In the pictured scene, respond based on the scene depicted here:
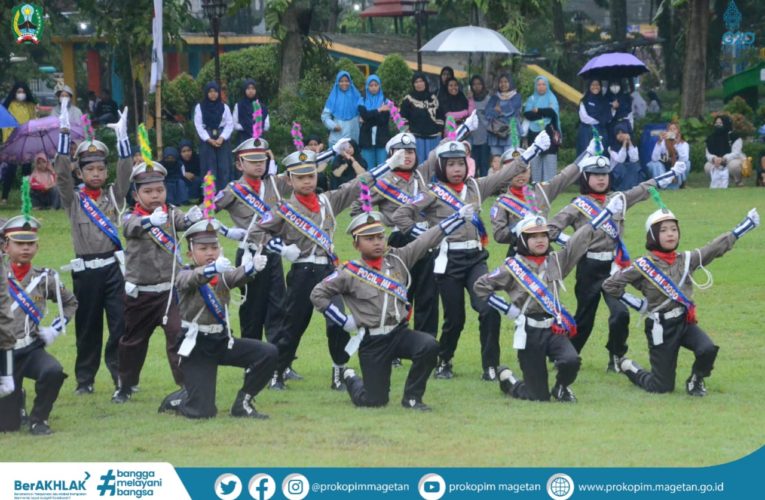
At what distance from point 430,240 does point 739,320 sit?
5537 millimetres

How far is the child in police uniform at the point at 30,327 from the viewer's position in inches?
497

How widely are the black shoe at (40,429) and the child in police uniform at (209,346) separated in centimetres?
114

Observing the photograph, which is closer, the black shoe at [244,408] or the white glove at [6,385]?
the white glove at [6,385]

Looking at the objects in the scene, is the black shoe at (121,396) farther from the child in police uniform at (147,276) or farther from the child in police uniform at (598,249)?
the child in police uniform at (598,249)

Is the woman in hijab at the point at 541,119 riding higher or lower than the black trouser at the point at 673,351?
higher

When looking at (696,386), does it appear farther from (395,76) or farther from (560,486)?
(395,76)

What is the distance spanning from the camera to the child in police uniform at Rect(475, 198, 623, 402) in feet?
44.9

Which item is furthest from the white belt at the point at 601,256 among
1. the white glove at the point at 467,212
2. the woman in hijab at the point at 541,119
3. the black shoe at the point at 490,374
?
the woman in hijab at the point at 541,119

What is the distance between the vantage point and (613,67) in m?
28.0

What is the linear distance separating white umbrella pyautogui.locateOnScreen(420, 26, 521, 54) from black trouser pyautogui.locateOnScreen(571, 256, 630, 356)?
12.9 m

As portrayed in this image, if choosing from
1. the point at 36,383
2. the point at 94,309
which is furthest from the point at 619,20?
the point at 36,383

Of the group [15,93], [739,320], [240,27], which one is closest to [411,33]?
[240,27]

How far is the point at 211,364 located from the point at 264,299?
2.13 meters

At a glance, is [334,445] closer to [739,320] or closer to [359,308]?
[359,308]
